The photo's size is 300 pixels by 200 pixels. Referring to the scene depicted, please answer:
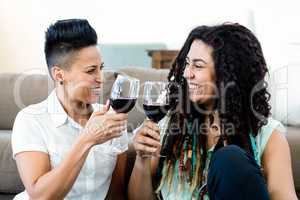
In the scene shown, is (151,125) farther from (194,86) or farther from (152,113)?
(194,86)

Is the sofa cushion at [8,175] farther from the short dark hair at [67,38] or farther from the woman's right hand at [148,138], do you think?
the woman's right hand at [148,138]

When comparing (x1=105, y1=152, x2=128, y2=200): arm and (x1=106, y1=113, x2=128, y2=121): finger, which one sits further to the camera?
(x1=105, y1=152, x2=128, y2=200): arm

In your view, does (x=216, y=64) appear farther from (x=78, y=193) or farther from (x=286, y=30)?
(x=286, y=30)

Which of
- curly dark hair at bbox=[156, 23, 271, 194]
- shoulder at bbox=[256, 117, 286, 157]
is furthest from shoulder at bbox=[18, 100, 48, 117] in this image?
shoulder at bbox=[256, 117, 286, 157]

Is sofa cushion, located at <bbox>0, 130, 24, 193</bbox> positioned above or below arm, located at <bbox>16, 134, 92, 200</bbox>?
below

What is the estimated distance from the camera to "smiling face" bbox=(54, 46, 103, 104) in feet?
4.79

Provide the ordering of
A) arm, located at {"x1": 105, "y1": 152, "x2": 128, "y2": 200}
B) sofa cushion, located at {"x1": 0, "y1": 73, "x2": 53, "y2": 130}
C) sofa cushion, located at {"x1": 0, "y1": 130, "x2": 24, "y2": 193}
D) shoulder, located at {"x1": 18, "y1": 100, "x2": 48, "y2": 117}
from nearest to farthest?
shoulder, located at {"x1": 18, "y1": 100, "x2": 48, "y2": 117} → arm, located at {"x1": 105, "y1": 152, "x2": 128, "y2": 200} → sofa cushion, located at {"x1": 0, "y1": 130, "x2": 24, "y2": 193} → sofa cushion, located at {"x1": 0, "y1": 73, "x2": 53, "y2": 130}

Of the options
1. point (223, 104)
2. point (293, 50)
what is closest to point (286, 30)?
point (293, 50)

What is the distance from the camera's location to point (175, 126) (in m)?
1.61

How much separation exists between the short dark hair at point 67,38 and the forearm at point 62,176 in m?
0.31

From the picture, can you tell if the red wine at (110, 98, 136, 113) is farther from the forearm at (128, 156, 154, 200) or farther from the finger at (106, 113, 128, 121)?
the forearm at (128, 156, 154, 200)

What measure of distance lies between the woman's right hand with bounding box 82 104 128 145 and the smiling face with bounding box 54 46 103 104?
163 mm

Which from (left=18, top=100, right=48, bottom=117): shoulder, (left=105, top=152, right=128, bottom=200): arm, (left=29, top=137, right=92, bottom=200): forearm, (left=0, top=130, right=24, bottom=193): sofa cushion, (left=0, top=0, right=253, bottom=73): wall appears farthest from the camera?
(left=0, top=0, right=253, bottom=73): wall

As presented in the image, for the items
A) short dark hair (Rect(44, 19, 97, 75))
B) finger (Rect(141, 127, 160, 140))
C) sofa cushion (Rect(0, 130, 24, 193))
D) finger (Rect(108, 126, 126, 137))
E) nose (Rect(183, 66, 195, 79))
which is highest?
short dark hair (Rect(44, 19, 97, 75))
